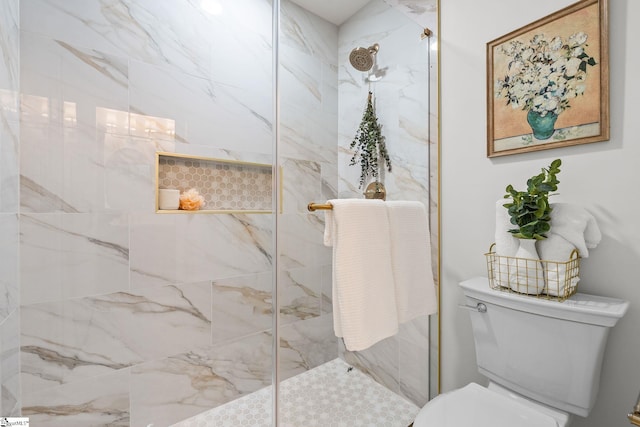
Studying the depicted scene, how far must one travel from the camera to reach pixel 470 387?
40.7 inches

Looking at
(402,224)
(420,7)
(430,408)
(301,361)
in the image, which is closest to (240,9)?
(420,7)

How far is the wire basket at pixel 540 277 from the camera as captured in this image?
904 mm

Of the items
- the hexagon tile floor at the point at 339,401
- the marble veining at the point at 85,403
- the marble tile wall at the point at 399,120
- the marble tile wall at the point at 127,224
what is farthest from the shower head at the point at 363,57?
the marble veining at the point at 85,403

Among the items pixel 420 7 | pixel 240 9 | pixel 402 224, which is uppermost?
pixel 240 9

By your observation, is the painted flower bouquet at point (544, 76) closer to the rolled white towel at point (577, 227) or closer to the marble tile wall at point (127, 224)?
the rolled white towel at point (577, 227)

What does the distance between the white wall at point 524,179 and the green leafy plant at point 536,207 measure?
131 mm

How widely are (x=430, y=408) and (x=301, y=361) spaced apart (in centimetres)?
45

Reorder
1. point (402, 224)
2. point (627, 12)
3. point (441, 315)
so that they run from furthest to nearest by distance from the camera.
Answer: point (441, 315) < point (402, 224) < point (627, 12)

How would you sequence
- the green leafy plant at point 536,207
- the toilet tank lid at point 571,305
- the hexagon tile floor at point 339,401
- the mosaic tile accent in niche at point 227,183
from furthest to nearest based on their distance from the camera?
the mosaic tile accent in niche at point 227,183 < the hexagon tile floor at point 339,401 < the green leafy plant at point 536,207 < the toilet tank lid at point 571,305

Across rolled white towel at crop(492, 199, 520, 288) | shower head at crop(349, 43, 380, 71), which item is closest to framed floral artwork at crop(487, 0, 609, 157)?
rolled white towel at crop(492, 199, 520, 288)

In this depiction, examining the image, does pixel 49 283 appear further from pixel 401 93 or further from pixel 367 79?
pixel 401 93

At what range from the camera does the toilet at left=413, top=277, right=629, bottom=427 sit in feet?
2.80

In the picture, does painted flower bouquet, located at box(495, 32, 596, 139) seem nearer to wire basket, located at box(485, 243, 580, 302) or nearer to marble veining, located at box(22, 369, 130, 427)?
wire basket, located at box(485, 243, 580, 302)

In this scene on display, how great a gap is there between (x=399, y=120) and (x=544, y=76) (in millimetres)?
531
